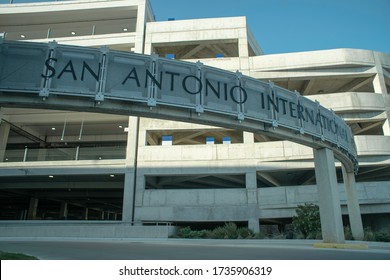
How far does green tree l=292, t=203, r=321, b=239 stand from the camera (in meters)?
18.8

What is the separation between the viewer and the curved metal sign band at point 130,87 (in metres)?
10.2

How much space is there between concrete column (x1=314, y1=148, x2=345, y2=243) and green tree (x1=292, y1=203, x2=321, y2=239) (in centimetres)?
514

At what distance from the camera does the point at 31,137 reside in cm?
3562

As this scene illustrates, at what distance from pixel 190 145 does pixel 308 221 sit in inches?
435

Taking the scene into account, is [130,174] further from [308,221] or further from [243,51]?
[243,51]

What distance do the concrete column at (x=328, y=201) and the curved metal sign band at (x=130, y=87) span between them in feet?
9.28

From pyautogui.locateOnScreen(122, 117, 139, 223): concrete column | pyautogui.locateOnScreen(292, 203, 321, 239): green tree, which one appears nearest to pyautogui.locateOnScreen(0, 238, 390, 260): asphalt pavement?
pyautogui.locateOnScreen(292, 203, 321, 239): green tree

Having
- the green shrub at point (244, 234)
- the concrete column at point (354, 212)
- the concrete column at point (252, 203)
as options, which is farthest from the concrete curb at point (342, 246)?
the concrete column at point (252, 203)

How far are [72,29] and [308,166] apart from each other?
26927 mm

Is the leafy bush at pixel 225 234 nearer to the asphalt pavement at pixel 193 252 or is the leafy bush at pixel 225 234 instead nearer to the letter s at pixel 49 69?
the asphalt pavement at pixel 193 252

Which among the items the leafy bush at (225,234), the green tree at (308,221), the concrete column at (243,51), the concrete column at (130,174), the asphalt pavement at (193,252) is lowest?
the asphalt pavement at (193,252)

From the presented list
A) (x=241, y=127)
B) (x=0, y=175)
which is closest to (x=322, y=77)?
(x=241, y=127)

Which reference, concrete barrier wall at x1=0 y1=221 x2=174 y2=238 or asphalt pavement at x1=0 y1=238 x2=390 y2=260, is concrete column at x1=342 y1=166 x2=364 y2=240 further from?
concrete barrier wall at x1=0 y1=221 x2=174 y2=238

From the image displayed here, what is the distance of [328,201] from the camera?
1360 cm
